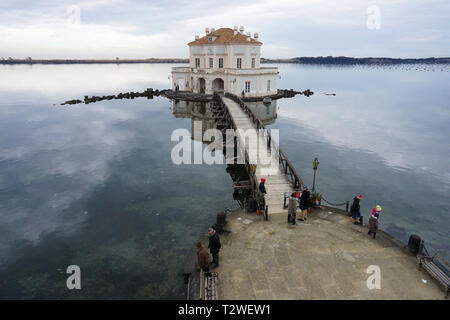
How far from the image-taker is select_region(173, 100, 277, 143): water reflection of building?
4567 cm

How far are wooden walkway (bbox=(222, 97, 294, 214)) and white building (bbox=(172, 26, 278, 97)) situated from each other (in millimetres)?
32284

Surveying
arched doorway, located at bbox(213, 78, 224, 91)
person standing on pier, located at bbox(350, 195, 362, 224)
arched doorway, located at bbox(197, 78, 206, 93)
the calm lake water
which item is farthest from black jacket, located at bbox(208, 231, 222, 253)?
arched doorway, located at bbox(197, 78, 206, 93)

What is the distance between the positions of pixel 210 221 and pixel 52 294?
894 cm

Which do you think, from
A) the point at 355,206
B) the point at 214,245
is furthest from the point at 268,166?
the point at 214,245

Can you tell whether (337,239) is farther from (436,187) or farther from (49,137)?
(49,137)

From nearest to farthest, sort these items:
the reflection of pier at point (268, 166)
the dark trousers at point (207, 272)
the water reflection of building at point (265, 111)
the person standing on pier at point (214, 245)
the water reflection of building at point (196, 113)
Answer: the dark trousers at point (207, 272) → the person standing on pier at point (214, 245) → the reflection of pier at point (268, 166) → the water reflection of building at point (196, 113) → the water reflection of building at point (265, 111)

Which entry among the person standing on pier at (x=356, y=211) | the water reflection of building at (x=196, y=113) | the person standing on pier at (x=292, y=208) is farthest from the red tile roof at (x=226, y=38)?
the person standing on pier at (x=356, y=211)

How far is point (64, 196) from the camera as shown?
21.3m

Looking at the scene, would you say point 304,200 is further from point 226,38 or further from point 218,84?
point 218,84

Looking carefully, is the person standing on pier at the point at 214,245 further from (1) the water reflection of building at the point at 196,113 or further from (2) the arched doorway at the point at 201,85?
(2) the arched doorway at the point at 201,85

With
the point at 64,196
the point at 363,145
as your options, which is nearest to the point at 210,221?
the point at 64,196

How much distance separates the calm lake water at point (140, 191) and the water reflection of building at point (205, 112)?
108 inches

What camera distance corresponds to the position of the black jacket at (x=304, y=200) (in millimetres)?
13961
